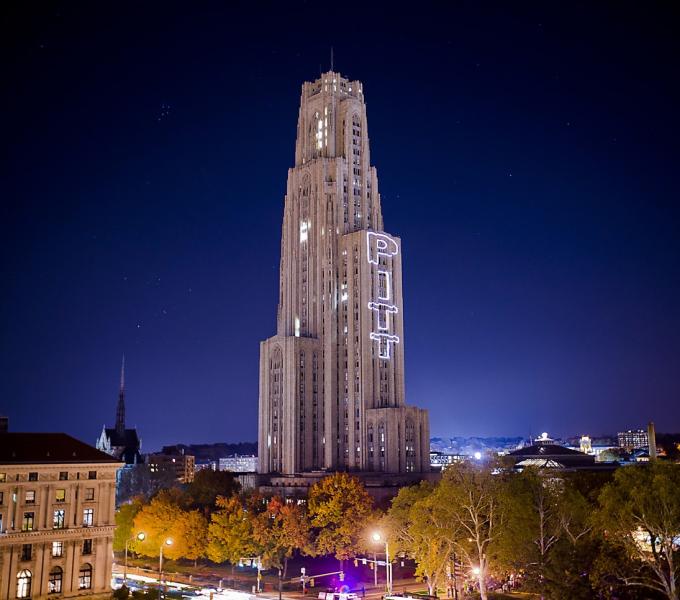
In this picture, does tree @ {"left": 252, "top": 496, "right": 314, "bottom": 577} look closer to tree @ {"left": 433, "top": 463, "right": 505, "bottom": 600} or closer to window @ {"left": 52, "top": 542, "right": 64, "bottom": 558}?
window @ {"left": 52, "top": 542, "right": 64, "bottom": 558}

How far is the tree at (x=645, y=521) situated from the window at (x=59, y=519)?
6386 centimetres

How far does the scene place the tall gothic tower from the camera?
174 m

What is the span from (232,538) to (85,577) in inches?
930

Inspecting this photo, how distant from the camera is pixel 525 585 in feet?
243

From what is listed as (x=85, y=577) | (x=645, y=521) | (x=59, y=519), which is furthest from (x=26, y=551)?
(x=645, y=521)

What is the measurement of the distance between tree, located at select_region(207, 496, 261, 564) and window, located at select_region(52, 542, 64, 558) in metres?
25.4

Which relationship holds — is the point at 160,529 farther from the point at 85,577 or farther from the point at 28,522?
the point at 28,522

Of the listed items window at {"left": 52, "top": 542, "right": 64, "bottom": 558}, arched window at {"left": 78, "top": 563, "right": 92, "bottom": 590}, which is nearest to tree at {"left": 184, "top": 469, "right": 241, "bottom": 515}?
arched window at {"left": 78, "top": 563, "right": 92, "bottom": 590}

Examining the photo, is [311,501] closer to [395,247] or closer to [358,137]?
[395,247]

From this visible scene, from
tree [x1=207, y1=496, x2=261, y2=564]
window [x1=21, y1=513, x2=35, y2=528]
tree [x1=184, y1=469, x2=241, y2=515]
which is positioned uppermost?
tree [x1=184, y1=469, x2=241, y2=515]

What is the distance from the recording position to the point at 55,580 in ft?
295

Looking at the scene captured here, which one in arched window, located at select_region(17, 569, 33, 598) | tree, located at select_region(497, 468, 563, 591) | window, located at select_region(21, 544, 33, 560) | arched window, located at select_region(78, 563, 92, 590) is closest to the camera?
tree, located at select_region(497, 468, 563, 591)

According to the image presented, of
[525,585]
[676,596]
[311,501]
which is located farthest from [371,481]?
[676,596]

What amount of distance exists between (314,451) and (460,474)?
99583 mm
